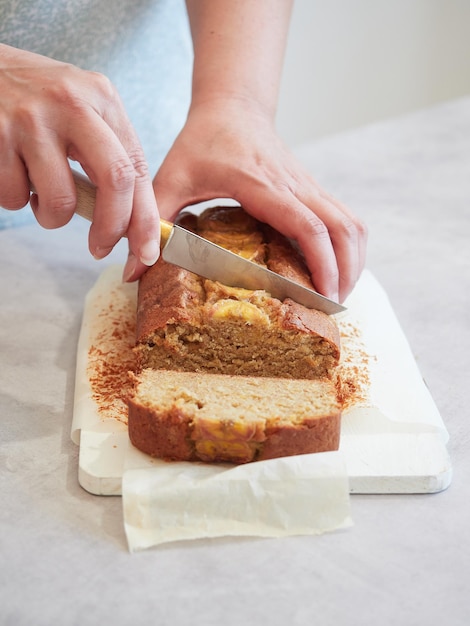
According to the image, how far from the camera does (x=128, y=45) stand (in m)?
3.20

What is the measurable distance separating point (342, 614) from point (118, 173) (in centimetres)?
106

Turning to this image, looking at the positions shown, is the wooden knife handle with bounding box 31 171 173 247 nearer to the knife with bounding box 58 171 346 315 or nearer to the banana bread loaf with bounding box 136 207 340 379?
the knife with bounding box 58 171 346 315

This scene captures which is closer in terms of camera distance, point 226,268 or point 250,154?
point 226,268

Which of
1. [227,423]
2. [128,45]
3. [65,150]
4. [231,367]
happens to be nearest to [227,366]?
[231,367]

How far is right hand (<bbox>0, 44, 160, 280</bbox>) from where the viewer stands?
1859 millimetres

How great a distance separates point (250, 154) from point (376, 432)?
3.29ft

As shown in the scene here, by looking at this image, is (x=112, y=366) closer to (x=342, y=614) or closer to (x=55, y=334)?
(x=55, y=334)

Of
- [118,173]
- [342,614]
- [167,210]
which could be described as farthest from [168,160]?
[342,614]

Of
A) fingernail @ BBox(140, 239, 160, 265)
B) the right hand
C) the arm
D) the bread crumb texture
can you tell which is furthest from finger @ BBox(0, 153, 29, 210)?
the arm

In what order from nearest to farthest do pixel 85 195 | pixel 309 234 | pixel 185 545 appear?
1. pixel 185 545
2. pixel 85 195
3. pixel 309 234

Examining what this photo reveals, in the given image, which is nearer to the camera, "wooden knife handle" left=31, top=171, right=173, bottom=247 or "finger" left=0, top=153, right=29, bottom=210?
"finger" left=0, top=153, right=29, bottom=210

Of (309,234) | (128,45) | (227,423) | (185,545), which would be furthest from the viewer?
(128,45)

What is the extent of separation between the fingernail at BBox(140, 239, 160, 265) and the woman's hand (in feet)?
1.88

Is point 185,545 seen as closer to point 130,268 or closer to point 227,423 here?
point 227,423
